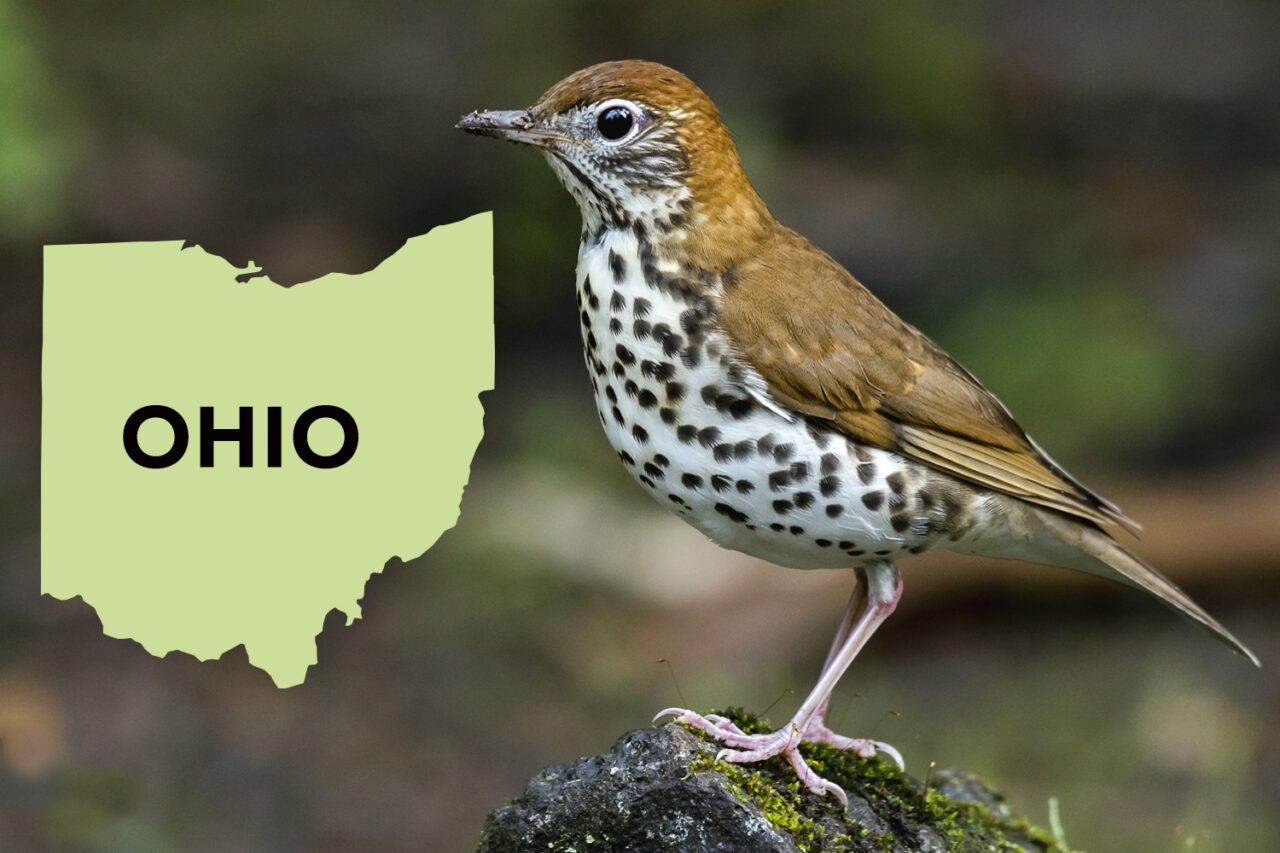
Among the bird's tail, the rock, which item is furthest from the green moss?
the bird's tail

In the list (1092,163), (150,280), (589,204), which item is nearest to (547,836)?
(589,204)

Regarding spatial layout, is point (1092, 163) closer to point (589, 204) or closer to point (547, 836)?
point (589, 204)

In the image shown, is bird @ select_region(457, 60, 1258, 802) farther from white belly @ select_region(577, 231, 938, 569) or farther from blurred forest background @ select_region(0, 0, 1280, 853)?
blurred forest background @ select_region(0, 0, 1280, 853)

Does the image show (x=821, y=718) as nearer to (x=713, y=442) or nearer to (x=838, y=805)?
(x=838, y=805)

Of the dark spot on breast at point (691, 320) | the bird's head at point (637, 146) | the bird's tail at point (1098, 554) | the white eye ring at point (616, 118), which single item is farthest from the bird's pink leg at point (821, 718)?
the white eye ring at point (616, 118)

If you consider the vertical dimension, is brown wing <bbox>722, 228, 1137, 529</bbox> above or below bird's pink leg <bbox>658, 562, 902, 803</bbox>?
above

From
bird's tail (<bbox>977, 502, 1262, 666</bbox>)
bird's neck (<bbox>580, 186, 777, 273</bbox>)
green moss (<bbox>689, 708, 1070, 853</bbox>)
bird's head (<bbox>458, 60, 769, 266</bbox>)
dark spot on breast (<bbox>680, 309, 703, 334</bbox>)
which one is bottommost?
green moss (<bbox>689, 708, 1070, 853</bbox>)

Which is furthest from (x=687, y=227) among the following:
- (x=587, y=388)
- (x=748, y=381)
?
(x=587, y=388)
